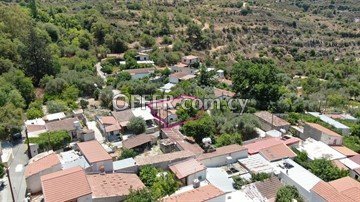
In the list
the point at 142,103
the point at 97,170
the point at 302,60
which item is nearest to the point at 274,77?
the point at 142,103

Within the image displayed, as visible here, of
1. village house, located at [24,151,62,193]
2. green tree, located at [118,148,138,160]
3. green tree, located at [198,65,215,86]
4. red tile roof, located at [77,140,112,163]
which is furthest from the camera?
green tree, located at [198,65,215,86]

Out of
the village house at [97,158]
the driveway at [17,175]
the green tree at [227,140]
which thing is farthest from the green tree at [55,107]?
the green tree at [227,140]

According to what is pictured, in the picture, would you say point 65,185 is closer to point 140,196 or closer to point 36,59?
point 140,196

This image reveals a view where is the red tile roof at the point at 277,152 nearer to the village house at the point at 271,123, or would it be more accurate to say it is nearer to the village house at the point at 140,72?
the village house at the point at 271,123

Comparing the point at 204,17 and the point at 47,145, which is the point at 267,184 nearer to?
the point at 47,145

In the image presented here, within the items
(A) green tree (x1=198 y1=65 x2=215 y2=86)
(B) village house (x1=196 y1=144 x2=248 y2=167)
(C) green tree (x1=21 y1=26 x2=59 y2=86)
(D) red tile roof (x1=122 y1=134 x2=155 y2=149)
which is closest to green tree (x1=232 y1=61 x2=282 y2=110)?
(A) green tree (x1=198 y1=65 x2=215 y2=86)

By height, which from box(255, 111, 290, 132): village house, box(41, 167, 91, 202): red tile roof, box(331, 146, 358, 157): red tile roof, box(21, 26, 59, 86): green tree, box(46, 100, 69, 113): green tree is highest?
box(21, 26, 59, 86): green tree

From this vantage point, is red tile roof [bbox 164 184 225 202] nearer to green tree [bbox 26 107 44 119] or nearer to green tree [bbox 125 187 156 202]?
green tree [bbox 125 187 156 202]
